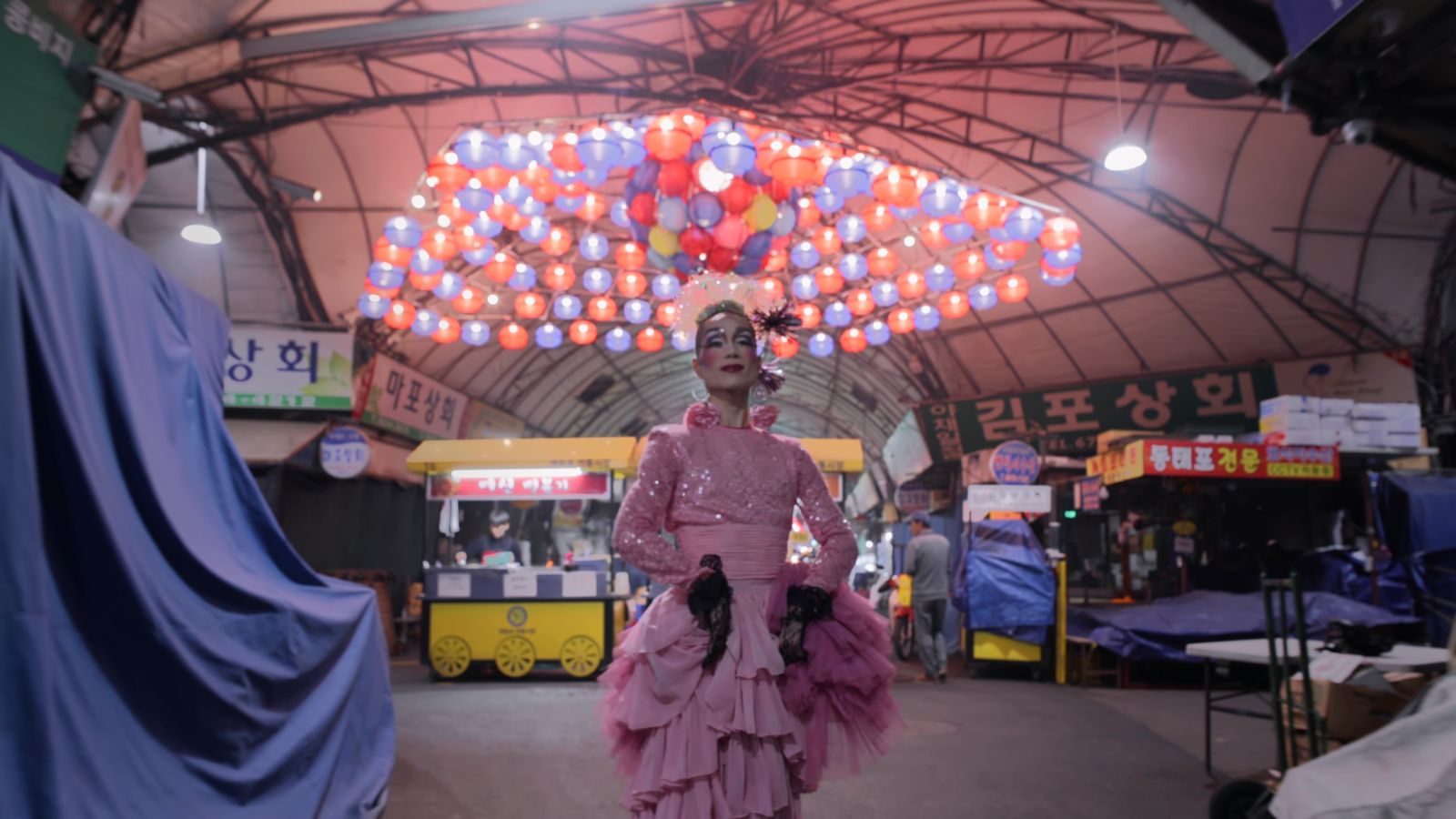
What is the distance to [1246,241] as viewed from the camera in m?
13.2

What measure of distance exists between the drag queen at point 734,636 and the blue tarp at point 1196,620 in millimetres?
7696

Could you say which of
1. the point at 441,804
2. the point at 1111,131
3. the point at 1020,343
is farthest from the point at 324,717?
the point at 1020,343

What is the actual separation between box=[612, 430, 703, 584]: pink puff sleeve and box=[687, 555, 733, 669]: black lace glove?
4 centimetres

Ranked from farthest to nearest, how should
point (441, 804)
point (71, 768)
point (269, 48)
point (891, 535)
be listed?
1. point (891, 535)
2. point (269, 48)
3. point (441, 804)
4. point (71, 768)

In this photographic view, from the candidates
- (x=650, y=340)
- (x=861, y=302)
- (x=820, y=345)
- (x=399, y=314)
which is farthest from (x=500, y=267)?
(x=861, y=302)

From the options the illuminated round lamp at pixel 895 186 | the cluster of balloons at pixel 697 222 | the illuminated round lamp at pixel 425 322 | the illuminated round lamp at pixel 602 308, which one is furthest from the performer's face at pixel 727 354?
the illuminated round lamp at pixel 425 322

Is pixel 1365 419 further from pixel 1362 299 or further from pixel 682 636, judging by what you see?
pixel 682 636

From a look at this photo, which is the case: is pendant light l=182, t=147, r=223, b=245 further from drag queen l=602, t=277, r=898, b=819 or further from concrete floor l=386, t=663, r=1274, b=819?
A: drag queen l=602, t=277, r=898, b=819

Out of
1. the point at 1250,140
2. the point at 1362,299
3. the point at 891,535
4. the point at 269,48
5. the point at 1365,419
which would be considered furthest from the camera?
the point at 891,535

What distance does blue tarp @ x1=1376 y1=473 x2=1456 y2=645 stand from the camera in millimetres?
8195

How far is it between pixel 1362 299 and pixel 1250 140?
9.53ft

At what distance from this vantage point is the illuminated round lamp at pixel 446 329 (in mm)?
13016

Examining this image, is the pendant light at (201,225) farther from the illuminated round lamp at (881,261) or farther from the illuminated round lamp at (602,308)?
the illuminated round lamp at (881,261)

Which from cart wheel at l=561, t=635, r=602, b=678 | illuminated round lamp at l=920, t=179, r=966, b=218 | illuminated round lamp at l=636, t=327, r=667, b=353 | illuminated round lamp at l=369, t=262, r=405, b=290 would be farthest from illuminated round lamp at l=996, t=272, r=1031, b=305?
illuminated round lamp at l=369, t=262, r=405, b=290
